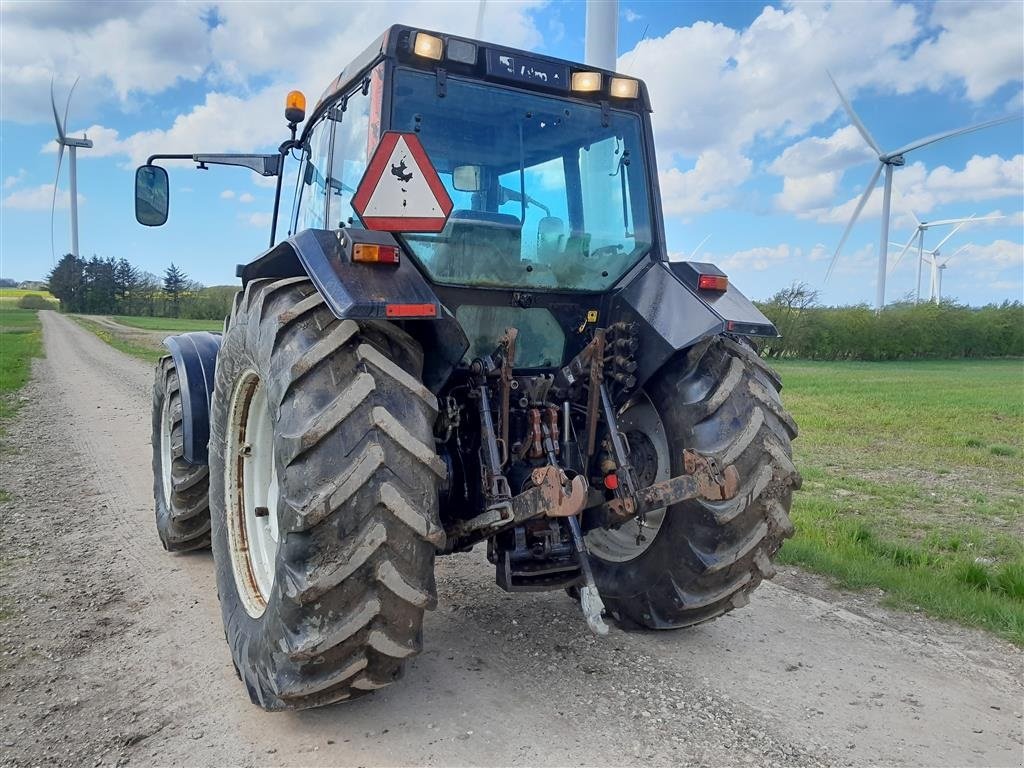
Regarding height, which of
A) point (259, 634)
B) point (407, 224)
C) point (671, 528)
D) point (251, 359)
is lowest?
point (259, 634)

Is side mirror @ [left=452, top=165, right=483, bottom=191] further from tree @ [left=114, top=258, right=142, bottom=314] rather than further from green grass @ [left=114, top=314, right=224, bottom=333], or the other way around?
tree @ [left=114, top=258, right=142, bottom=314]

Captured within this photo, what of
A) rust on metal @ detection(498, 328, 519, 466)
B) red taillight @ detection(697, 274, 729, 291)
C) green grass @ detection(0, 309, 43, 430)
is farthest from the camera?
green grass @ detection(0, 309, 43, 430)

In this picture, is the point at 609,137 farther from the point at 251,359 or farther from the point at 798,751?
the point at 798,751

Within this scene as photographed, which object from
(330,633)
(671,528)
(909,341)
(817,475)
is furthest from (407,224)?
(909,341)

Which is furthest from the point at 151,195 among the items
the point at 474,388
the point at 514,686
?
the point at 514,686

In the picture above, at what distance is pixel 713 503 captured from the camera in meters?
3.27

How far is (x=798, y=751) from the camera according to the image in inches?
107

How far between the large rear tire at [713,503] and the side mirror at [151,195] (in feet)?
10.0

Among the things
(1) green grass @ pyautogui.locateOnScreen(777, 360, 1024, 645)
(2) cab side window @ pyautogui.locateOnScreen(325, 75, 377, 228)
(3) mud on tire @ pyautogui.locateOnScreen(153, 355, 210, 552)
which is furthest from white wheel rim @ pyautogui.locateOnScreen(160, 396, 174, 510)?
(1) green grass @ pyautogui.locateOnScreen(777, 360, 1024, 645)

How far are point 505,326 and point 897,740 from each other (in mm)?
2198

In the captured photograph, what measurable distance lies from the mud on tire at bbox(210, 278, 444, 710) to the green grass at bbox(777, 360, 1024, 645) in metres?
3.04

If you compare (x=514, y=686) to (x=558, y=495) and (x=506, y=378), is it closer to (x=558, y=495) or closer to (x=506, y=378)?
(x=558, y=495)

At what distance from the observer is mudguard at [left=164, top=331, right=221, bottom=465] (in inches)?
170

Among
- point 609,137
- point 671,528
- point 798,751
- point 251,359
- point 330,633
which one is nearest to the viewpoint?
point 330,633
